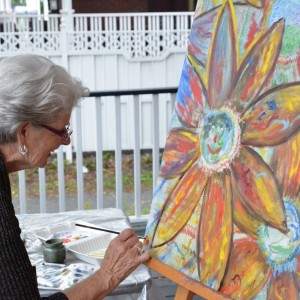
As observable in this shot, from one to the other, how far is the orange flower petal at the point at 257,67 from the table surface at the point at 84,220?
0.59 meters

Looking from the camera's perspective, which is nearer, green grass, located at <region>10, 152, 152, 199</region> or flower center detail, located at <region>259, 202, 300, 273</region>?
flower center detail, located at <region>259, 202, 300, 273</region>

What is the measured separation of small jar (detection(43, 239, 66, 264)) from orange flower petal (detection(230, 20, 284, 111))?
2.31ft

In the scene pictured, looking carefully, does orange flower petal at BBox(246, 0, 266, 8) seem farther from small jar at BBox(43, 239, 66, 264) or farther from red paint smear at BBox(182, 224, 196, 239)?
small jar at BBox(43, 239, 66, 264)

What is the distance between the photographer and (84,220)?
7.95ft

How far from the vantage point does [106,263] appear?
173 cm

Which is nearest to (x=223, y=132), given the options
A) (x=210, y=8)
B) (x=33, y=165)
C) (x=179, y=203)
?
(x=179, y=203)


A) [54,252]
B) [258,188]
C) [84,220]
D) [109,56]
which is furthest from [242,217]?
[109,56]

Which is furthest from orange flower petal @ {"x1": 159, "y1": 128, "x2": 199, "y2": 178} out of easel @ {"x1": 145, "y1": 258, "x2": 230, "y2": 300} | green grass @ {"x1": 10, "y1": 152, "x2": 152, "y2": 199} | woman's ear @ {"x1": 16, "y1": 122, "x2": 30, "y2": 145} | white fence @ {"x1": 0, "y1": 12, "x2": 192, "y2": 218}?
white fence @ {"x1": 0, "y1": 12, "x2": 192, "y2": 218}

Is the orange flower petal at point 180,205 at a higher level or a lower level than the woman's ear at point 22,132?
lower

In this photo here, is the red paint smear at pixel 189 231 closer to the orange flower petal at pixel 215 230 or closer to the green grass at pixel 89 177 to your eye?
the orange flower petal at pixel 215 230

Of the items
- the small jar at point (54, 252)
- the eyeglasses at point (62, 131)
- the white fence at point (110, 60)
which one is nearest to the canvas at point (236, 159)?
the small jar at point (54, 252)

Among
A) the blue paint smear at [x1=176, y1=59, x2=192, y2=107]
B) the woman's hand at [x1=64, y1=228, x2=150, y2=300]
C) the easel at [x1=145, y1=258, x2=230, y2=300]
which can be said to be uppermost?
the blue paint smear at [x1=176, y1=59, x2=192, y2=107]

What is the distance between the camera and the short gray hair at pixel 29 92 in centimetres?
143

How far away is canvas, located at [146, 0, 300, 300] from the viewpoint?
4.88 ft
